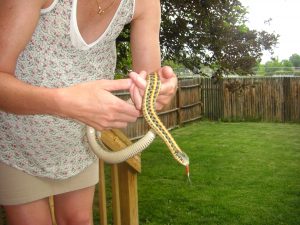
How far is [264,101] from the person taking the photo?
19.0m

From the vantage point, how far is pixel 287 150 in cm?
1223

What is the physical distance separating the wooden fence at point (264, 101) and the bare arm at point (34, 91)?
1713cm

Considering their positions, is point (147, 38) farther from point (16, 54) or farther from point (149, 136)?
point (16, 54)

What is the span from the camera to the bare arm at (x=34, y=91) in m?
1.34

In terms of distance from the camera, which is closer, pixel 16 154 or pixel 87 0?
pixel 87 0

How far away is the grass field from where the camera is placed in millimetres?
6871

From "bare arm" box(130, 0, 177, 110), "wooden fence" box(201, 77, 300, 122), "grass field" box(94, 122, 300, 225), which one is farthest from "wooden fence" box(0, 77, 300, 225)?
"bare arm" box(130, 0, 177, 110)

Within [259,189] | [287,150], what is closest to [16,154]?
[259,189]

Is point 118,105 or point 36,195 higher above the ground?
point 118,105

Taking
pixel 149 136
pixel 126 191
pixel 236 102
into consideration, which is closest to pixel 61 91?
pixel 149 136

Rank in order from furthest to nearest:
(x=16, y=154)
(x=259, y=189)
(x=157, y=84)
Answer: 1. (x=259, y=189)
2. (x=16, y=154)
3. (x=157, y=84)

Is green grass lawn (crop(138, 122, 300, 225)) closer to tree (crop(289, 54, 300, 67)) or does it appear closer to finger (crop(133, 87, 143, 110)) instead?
finger (crop(133, 87, 143, 110))

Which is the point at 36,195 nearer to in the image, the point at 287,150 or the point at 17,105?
the point at 17,105

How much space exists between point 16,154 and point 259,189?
7245mm
